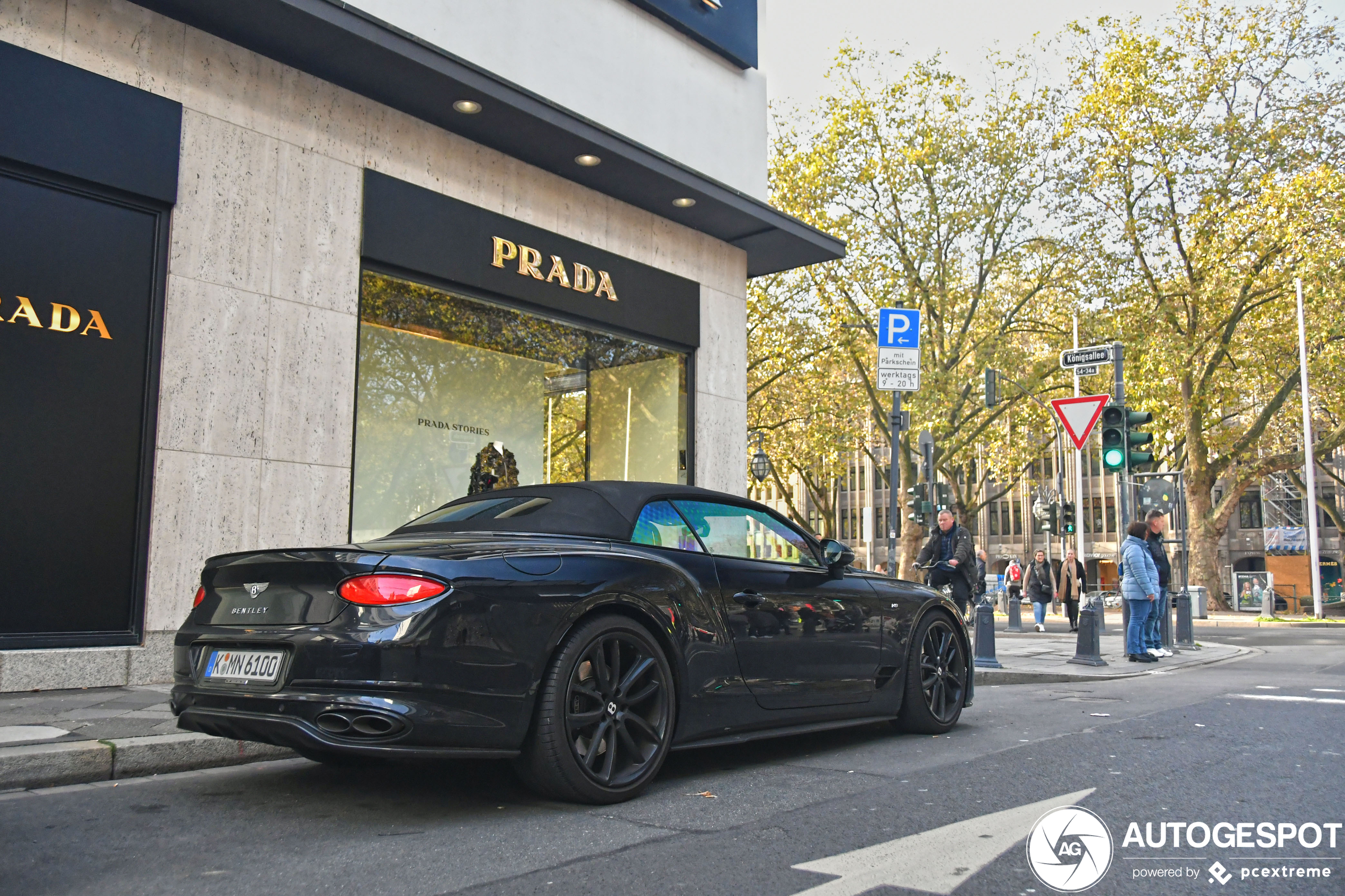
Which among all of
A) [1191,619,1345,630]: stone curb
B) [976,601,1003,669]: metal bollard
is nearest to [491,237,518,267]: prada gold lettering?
[976,601,1003,669]: metal bollard

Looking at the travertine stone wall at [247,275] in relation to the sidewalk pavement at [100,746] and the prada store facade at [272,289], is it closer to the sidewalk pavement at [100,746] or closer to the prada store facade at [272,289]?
the prada store facade at [272,289]

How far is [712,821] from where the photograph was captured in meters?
4.12

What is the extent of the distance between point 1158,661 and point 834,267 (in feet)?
60.1

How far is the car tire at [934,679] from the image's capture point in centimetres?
632

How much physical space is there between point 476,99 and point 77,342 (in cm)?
400

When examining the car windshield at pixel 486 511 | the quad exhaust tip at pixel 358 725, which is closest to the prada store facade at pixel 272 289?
the car windshield at pixel 486 511

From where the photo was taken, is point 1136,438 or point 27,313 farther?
point 1136,438

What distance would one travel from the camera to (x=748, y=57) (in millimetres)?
13312

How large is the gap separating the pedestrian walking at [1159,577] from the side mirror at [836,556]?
836 centimetres

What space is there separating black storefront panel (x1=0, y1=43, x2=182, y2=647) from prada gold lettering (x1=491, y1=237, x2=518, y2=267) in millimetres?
3195

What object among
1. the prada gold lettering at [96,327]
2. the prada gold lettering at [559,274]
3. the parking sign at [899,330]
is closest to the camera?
the prada gold lettering at [96,327]

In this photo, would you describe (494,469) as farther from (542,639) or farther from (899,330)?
(542,639)

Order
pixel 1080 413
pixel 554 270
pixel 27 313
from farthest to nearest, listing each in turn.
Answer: pixel 1080 413 < pixel 554 270 < pixel 27 313

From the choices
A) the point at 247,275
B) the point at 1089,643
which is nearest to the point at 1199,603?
the point at 1089,643
